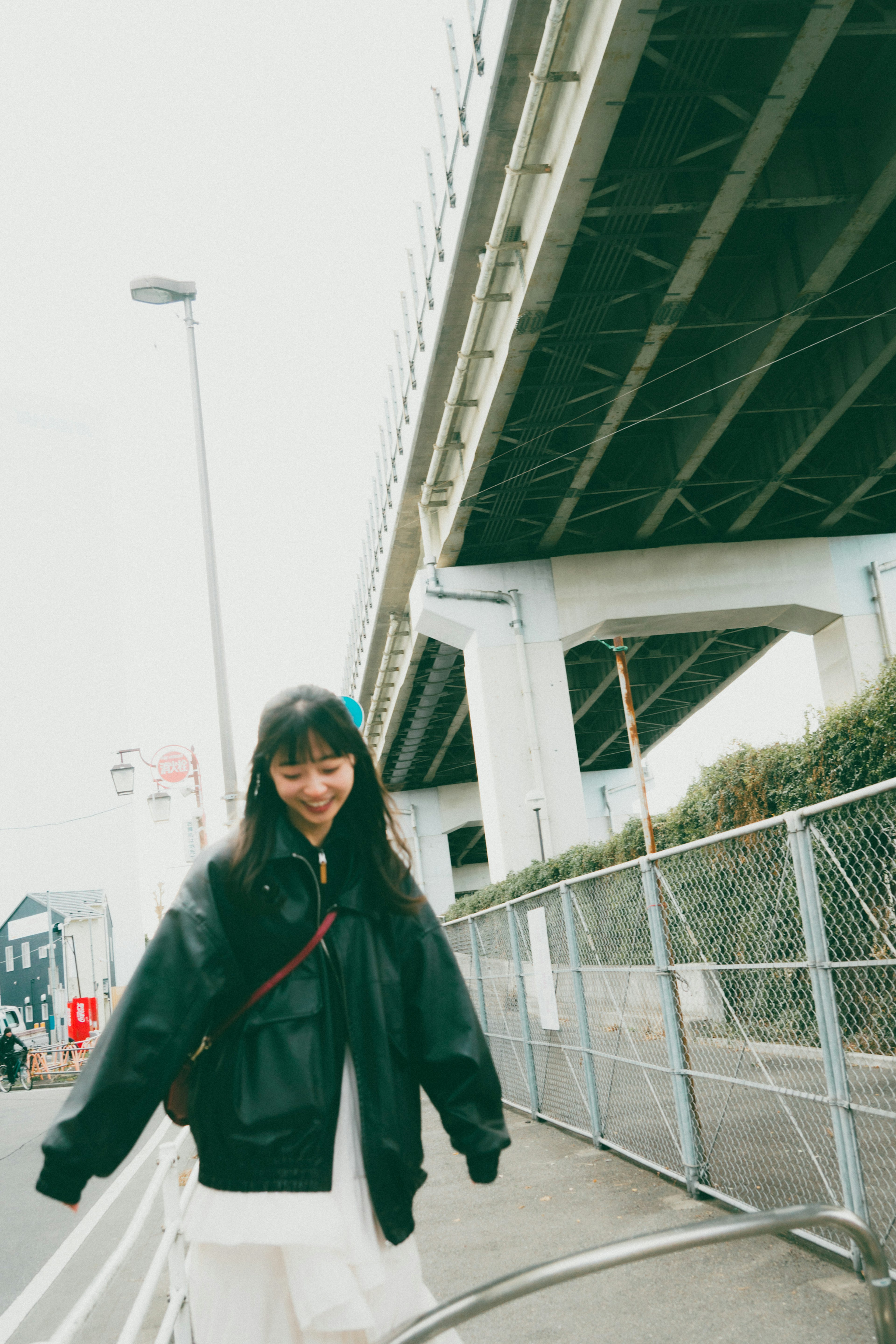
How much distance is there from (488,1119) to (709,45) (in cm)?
1224

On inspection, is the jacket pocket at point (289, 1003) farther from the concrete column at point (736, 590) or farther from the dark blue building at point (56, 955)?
the dark blue building at point (56, 955)

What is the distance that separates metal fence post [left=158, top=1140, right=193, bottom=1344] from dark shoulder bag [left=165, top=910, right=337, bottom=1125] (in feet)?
7.50

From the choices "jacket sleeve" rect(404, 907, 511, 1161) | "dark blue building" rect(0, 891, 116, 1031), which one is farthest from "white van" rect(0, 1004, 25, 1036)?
"jacket sleeve" rect(404, 907, 511, 1161)

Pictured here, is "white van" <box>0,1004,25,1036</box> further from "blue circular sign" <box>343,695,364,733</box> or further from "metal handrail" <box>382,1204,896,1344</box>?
"metal handrail" <box>382,1204,896,1344</box>

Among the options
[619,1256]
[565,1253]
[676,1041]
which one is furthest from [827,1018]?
[619,1256]

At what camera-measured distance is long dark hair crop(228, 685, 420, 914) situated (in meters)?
2.31

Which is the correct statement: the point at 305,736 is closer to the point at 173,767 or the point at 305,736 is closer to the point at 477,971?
the point at 477,971

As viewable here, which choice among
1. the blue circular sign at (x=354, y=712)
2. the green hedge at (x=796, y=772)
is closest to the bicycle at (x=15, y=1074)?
the green hedge at (x=796, y=772)

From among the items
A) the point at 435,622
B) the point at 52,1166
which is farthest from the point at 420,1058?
the point at 435,622

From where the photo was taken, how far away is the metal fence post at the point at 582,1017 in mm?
7668

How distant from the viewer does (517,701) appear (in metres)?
23.8

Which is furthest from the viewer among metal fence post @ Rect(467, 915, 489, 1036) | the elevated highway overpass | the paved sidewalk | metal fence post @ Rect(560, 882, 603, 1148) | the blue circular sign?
the elevated highway overpass

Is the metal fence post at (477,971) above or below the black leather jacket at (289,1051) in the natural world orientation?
below

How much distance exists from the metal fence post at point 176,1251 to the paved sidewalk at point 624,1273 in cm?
117
